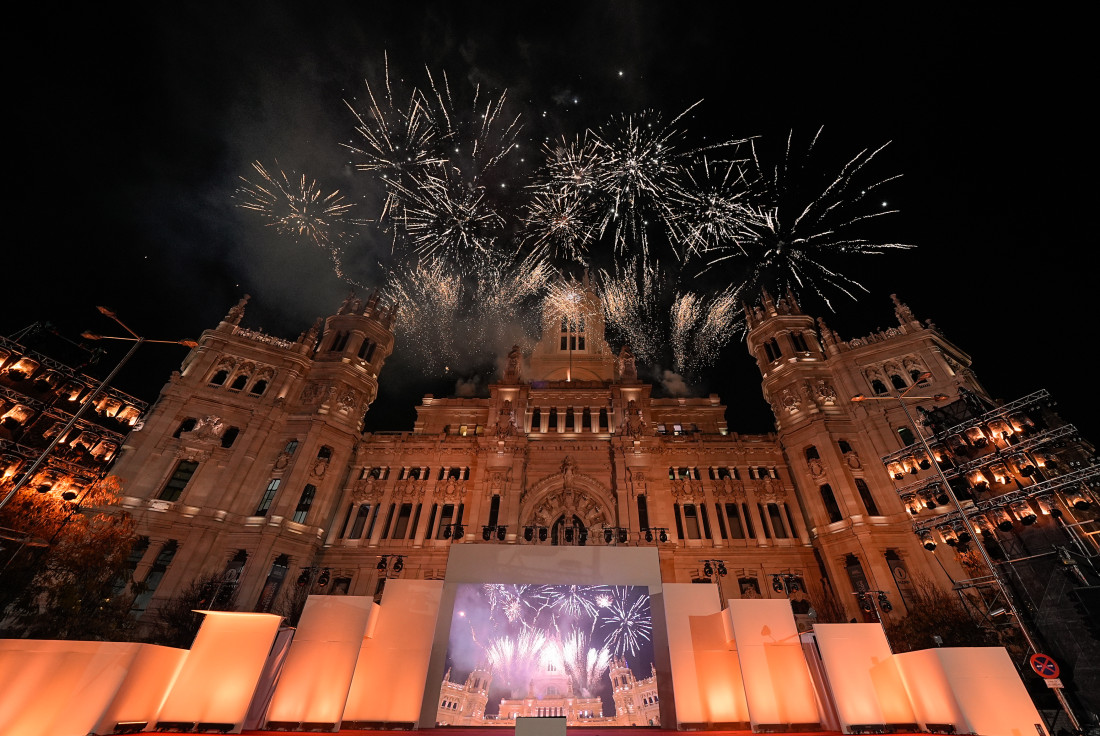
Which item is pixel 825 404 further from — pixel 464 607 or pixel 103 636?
pixel 103 636

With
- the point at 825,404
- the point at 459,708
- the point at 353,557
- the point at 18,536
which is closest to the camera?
the point at 459,708

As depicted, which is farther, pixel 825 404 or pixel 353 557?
pixel 825 404

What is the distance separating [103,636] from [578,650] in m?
23.5

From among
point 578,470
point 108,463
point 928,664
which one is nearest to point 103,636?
point 108,463

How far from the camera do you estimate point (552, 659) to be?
18.7 m

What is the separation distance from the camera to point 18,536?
21359 millimetres

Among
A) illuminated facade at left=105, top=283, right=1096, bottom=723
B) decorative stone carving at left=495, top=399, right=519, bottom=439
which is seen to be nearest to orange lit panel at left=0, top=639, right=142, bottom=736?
illuminated facade at left=105, top=283, right=1096, bottom=723

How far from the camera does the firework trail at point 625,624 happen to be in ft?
58.4

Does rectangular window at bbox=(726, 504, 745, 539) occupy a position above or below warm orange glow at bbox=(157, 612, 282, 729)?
above

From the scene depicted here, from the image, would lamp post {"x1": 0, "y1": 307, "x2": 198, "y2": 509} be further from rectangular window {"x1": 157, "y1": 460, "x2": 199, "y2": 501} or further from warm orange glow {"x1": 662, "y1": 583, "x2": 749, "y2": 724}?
warm orange glow {"x1": 662, "y1": 583, "x2": 749, "y2": 724}

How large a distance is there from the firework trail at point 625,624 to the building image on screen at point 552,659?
4 cm

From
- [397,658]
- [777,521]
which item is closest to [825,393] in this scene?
[777,521]

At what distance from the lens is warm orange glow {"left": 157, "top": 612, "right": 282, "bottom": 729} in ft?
44.3

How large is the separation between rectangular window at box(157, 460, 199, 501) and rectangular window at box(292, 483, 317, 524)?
7958 millimetres
